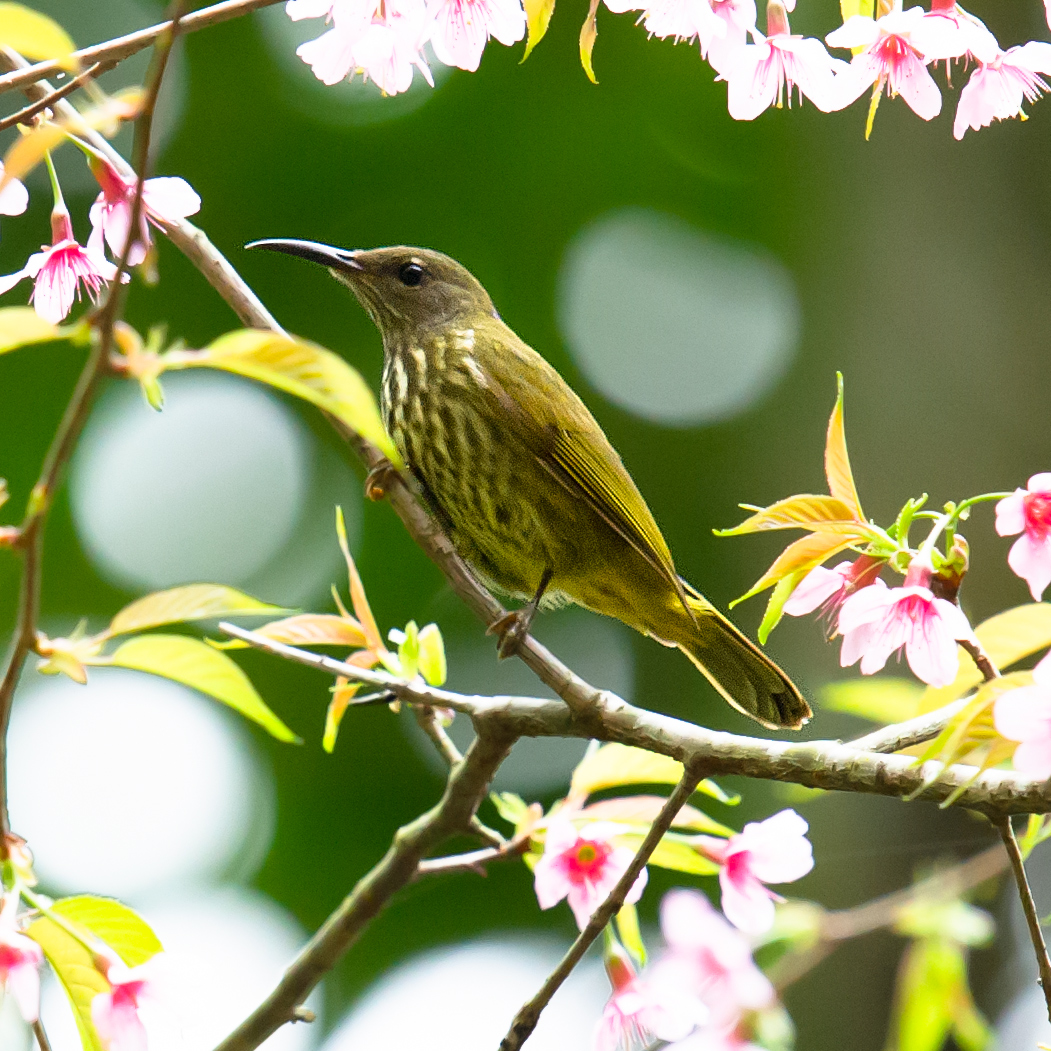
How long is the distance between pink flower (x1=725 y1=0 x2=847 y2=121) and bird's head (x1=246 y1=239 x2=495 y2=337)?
5.24 feet

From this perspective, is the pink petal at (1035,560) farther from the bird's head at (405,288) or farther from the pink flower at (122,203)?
the bird's head at (405,288)

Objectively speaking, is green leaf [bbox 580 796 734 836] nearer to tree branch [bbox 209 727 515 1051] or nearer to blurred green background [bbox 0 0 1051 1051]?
tree branch [bbox 209 727 515 1051]

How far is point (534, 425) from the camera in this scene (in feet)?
10.2

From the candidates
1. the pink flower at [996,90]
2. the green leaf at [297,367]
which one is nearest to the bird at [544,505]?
the pink flower at [996,90]

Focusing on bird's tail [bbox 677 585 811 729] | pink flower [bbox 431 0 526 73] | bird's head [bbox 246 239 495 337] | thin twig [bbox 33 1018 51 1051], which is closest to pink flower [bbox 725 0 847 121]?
pink flower [bbox 431 0 526 73]

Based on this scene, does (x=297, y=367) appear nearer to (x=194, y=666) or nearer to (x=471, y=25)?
(x=194, y=666)

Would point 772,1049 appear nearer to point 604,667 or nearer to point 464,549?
point 464,549

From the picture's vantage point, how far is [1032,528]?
172cm

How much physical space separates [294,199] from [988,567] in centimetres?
424

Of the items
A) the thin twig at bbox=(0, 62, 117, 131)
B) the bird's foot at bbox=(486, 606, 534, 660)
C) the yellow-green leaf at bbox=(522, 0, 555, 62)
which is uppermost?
the yellow-green leaf at bbox=(522, 0, 555, 62)

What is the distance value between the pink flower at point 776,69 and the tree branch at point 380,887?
3.26ft

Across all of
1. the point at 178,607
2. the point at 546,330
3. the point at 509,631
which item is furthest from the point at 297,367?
the point at 546,330

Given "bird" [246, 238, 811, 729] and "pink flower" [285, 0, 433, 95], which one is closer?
"pink flower" [285, 0, 433, 95]

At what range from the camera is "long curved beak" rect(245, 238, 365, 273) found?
118 inches
